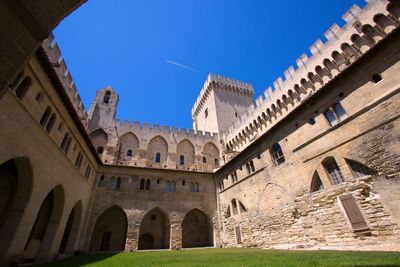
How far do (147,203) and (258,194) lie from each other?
10.3 m

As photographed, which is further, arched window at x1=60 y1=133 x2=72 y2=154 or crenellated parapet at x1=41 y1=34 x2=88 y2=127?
crenellated parapet at x1=41 y1=34 x2=88 y2=127

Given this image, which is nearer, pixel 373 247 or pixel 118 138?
pixel 373 247

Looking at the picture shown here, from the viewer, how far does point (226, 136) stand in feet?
92.3

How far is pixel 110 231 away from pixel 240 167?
14.3 metres

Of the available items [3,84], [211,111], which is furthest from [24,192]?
[211,111]

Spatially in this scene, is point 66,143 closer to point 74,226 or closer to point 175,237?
point 74,226

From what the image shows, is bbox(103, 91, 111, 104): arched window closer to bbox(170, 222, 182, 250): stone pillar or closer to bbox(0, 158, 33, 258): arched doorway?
bbox(0, 158, 33, 258): arched doorway

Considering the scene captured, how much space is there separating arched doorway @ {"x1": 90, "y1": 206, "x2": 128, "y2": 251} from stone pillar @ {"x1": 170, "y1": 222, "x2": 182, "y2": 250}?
4.65 metres

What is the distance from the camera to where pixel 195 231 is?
21.9m

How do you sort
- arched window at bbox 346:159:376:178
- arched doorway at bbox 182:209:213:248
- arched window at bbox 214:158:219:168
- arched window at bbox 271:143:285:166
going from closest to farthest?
1. arched window at bbox 346:159:376:178
2. arched window at bbox 271:143:285:166
3. arched doorway at bbox 182:209:213:248
4. arched window at bbox 214:158:219:168

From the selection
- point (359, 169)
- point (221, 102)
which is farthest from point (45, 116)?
point (221, 102)

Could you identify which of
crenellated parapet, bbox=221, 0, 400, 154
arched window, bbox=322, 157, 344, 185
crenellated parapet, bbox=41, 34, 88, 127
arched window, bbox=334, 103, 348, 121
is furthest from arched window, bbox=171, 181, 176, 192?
arched window, bbox=334, 103, 348, 121

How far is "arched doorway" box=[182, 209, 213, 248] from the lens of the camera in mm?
21156

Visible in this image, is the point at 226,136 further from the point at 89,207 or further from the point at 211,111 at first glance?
the point at 89,207
